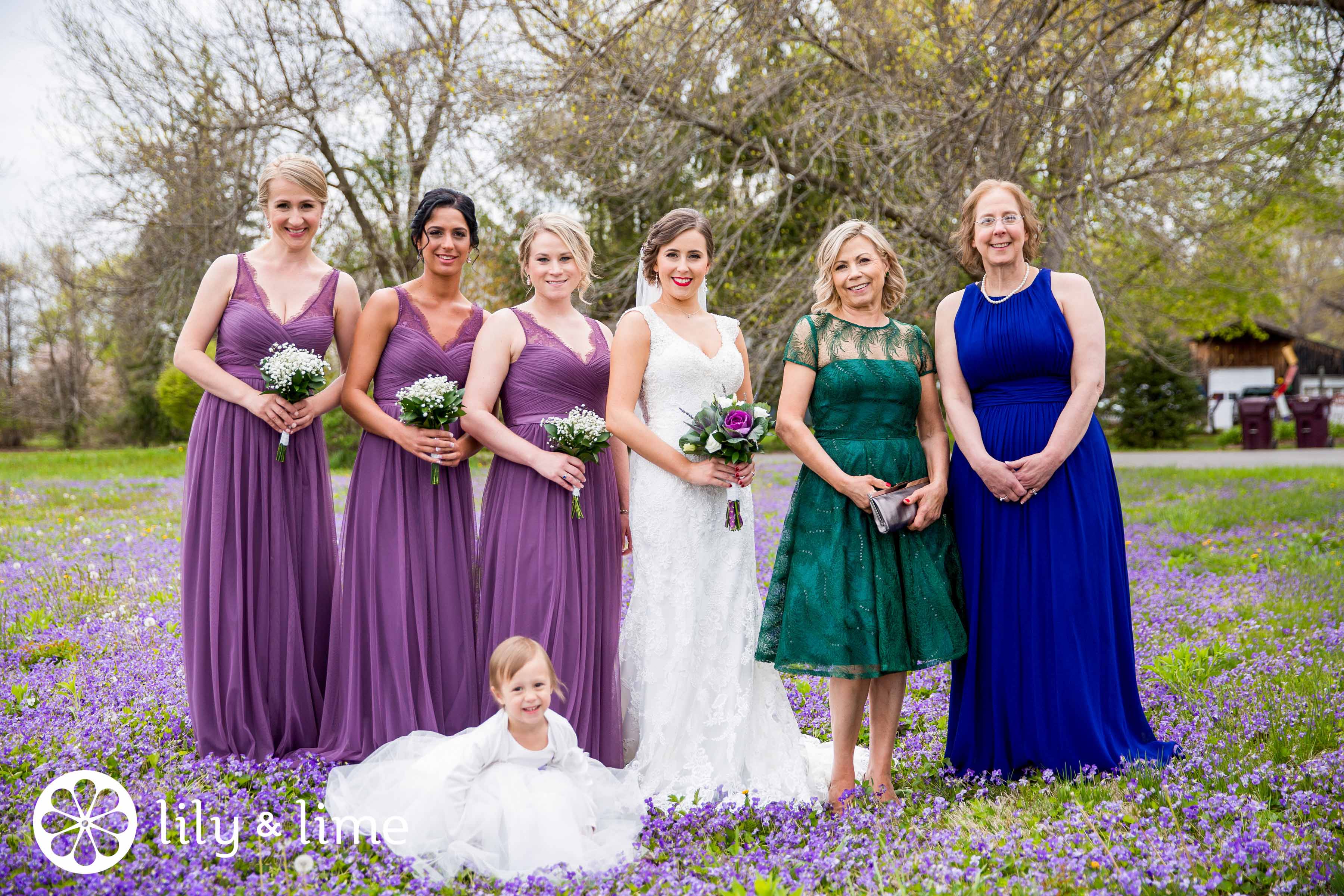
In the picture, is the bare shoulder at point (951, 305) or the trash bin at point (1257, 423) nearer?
the bare shoulder at point (951, 305)

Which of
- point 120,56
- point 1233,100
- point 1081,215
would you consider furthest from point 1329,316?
point 120,56

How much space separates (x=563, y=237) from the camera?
187 inches

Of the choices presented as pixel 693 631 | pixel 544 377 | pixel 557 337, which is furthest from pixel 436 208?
pixel 693 631

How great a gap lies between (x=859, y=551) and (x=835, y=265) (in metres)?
1.34

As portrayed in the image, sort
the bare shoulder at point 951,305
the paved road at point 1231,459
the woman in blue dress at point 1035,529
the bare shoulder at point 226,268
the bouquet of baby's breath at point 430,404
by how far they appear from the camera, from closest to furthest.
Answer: the woman in blue dress at point 1035,529
the bouquet of baby's breath at point 430,404
the bare shoulder at point 951,305
the bare shoulder at point 226,268
the paved road at point 1231,459

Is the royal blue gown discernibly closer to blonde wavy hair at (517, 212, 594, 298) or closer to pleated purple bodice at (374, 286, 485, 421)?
blonde wavy hair at (517, 212, 594, 298)

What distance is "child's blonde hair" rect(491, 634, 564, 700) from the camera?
12.8ft

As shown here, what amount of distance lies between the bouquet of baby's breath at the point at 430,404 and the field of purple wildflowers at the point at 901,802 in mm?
1688

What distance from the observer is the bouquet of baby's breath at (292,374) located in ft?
14.8

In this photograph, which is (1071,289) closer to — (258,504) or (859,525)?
(859,525)

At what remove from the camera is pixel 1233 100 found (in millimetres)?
18000

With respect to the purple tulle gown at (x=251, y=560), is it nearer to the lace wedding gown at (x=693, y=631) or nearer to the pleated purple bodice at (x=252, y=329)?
the pleated purple bodice at (x=252, y=329)

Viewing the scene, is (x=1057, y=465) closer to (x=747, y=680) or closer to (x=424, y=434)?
(x=747, y=680)

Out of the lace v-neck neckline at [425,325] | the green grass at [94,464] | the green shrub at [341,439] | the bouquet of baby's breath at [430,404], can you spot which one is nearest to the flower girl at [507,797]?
Result: the bouquet of baby's breath at [430,404]
